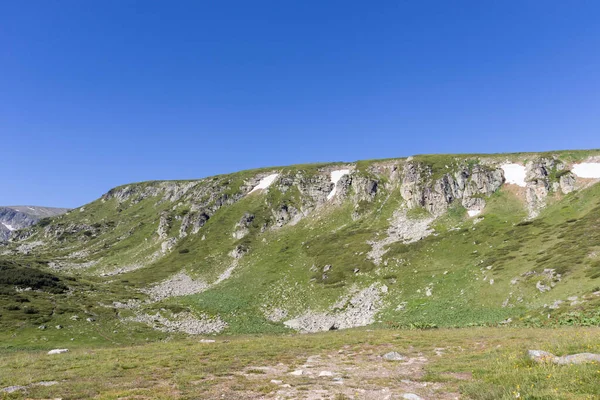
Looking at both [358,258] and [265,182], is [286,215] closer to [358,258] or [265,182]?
[265,182]

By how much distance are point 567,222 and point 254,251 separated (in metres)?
104

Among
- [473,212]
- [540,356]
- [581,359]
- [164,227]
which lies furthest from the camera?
[164,227]

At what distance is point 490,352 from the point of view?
20.5m

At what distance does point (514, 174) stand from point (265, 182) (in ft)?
410

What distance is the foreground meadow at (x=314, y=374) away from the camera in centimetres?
1296

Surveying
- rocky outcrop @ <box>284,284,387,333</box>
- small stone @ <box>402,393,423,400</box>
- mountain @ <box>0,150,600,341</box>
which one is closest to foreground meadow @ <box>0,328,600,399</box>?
small stone @ <box>402,393,423,400</box>

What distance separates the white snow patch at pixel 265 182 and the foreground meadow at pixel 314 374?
533 feet

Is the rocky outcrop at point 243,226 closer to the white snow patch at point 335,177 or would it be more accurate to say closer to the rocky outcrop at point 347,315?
the white snow patch at point 335,177

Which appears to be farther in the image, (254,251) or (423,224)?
(254,251)

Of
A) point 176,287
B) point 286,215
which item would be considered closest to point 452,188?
point 286,215

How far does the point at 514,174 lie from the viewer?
419 feet

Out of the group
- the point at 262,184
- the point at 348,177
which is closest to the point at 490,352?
the point at 348,177

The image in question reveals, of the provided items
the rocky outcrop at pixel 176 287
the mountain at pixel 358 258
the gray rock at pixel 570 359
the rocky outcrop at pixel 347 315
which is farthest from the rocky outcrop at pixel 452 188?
the gray rock at pixel 570 359

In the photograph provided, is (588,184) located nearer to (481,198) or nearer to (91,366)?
(481,198)
